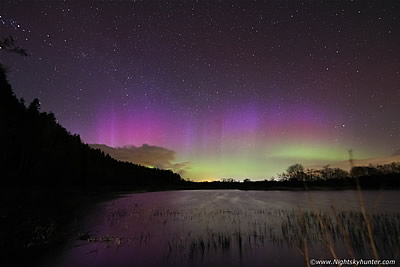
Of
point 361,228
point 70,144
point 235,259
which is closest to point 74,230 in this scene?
point 235,259

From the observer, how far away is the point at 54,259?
37.0 ft

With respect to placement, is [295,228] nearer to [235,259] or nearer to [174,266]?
[235,259]

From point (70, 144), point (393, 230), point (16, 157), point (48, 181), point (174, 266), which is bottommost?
point (174, 266)

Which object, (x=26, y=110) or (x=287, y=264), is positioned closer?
(x=287, y=264)

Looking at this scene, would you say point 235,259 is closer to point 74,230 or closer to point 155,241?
point 155,241

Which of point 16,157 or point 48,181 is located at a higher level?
point 16,157

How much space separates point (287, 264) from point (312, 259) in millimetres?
1246

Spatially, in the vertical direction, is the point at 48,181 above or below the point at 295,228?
above

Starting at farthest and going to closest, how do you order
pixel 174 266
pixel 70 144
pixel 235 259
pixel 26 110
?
pixel 70 144 < pixel 26 110 < pixel 235 259 < pixel 174 266

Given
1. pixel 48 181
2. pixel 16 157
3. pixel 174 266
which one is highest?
pixel 16 157

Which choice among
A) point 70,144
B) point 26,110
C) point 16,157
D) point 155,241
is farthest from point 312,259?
point 70,144

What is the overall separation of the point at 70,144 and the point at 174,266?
70.2m

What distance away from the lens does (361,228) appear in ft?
48.2

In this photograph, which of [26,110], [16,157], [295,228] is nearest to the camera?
[295,228]
